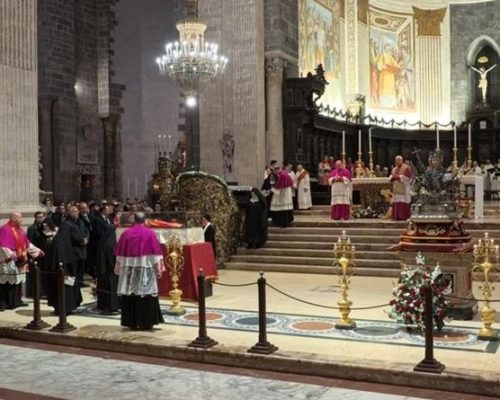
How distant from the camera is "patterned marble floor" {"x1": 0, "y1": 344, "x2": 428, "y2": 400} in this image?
647cm

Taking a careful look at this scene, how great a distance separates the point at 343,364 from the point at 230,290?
17.8ft

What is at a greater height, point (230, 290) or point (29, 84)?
point (29, 84)

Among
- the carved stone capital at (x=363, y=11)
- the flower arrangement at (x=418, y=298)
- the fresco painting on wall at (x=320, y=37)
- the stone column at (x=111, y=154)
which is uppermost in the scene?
the carved stone capital at (x=363, y=11)

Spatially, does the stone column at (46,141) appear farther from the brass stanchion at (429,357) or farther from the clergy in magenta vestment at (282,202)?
the brass stanchion at (429,357)

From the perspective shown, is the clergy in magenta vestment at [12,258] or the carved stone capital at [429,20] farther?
the carved stone capital at [429,20]

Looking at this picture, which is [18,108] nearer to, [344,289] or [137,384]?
A: [344,289]

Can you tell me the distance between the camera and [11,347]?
873 centimetres

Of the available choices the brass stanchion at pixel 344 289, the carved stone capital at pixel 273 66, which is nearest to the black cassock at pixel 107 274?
the brass stanchion at pixel 344 289

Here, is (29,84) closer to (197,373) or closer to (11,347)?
(11,347)

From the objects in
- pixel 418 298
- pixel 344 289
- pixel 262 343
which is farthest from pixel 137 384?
pixel 418 298

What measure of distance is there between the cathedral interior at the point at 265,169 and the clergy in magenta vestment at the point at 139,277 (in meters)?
0.26

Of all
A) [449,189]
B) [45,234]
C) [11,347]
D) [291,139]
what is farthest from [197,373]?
[291,139]

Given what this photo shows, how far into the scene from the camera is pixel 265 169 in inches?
790

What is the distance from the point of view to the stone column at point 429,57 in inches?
1210
